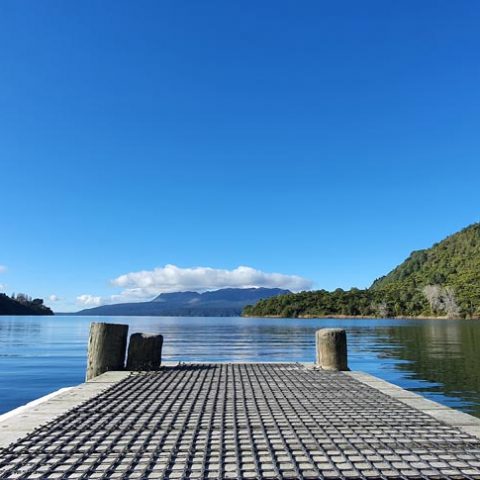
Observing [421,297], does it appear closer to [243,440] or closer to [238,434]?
[238,434]

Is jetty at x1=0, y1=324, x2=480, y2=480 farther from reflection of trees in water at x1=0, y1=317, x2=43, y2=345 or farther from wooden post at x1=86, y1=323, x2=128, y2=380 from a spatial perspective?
reflection of trees in water at x1=0, y1=317, x2=43, y2=345

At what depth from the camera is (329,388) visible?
33.3 feet

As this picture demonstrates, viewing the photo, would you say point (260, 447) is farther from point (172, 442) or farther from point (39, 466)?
point (39, 466)

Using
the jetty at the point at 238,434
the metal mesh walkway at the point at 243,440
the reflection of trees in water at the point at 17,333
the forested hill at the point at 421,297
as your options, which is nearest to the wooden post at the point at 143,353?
the jetty at the point at 238,434

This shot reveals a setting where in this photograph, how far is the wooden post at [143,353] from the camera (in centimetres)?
1325

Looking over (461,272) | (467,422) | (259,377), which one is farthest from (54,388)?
(461,272)

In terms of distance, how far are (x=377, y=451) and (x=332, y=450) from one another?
0.51 meters

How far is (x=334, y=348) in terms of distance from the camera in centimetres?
1317

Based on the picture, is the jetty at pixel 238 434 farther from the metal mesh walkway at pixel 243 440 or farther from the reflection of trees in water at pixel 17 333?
the reflection of trees in water at pixel 17 333

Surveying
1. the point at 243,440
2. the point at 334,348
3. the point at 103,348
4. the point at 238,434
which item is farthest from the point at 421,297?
the point at 243,440

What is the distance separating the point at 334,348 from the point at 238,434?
736cm

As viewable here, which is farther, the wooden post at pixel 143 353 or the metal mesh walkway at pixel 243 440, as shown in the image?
the wooden post at pixel 143 353

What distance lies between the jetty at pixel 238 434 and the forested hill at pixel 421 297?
142 meters

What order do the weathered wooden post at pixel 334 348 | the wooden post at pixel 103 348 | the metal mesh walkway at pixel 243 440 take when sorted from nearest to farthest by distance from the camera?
the metal mesh walkway at pixel 243 440
the wooden post at pixel 103 348
the weathered wooden post at pixel 334 348
